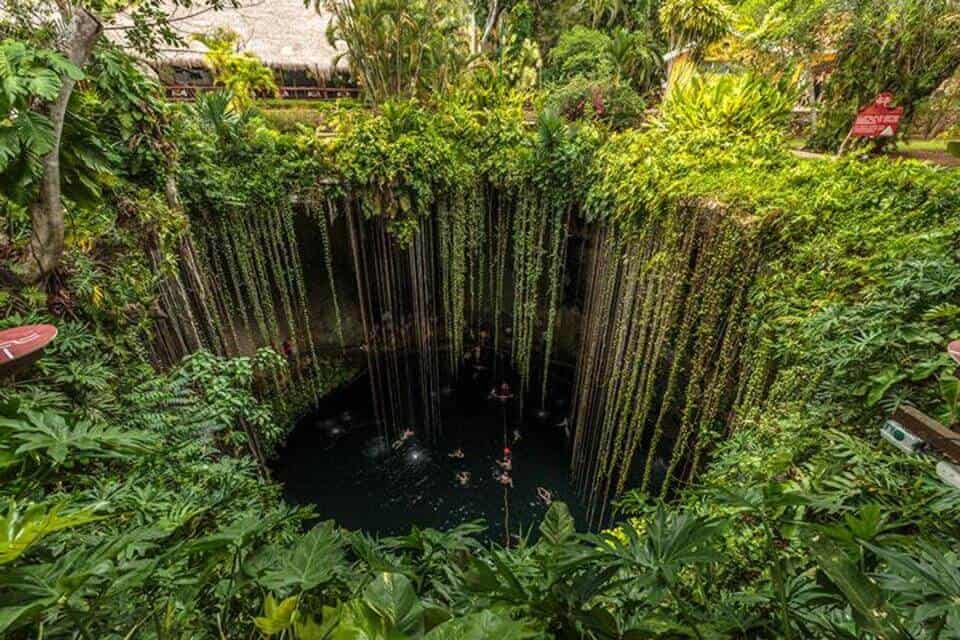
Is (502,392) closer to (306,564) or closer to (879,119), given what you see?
(879,119)

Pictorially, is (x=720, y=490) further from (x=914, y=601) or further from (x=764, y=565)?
(x=764, y=565)

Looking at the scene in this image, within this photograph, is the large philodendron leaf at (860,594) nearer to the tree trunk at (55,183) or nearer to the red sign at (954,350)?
the red sign at (954,350)

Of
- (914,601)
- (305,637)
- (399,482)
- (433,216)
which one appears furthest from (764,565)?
(433,216)

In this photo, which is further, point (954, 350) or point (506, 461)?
point (506, 461)

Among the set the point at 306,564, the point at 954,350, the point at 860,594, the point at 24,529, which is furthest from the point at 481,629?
the point at 954,350

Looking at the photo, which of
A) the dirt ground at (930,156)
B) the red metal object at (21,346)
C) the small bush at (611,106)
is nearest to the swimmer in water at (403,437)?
the red metal object at (21,346)

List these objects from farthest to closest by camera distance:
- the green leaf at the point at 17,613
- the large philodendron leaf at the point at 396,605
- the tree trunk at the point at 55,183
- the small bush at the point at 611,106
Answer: the small bush at the point at 611,106 → the tree trunk at the point at 55,183 → the large philodendron leaf at the point at 396,605 → the green leaf at the point at 17,613

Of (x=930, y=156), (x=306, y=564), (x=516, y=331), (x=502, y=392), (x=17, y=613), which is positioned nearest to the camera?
(x=17, y=613)
